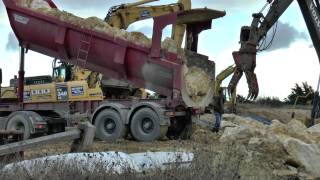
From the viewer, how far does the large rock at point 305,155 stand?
10.5 metres

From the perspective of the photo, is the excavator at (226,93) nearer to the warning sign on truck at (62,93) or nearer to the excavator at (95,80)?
the excavator at (95,80)

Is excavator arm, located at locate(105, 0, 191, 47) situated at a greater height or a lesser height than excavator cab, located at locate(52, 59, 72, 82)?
greater

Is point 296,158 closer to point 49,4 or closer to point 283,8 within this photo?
point 49,4

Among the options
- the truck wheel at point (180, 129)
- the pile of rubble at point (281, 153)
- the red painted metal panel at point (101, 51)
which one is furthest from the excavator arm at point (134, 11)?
the pile of rubble at point (281, 153)

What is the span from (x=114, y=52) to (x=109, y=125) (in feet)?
9.07

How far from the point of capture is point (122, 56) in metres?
14.4

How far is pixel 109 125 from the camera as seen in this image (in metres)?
16.7

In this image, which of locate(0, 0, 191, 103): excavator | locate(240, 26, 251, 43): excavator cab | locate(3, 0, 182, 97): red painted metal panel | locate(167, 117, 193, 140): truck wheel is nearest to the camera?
locate(3, 0, 182, 97): red painted metal panel

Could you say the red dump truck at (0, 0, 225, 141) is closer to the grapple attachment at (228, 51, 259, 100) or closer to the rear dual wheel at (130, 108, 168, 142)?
the rear dual wheel at (130, 108, 168, 142)

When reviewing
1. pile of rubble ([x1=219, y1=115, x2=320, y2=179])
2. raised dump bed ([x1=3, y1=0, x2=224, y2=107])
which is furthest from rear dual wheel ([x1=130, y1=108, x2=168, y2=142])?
pile of rubble ([x1=219, y1=115, x2=320, y2=179])

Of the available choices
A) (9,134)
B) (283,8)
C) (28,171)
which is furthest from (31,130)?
(28,171)

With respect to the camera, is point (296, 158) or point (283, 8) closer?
point (296, 158)

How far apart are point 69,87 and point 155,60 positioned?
5.31 meters

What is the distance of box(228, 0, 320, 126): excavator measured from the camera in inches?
733
